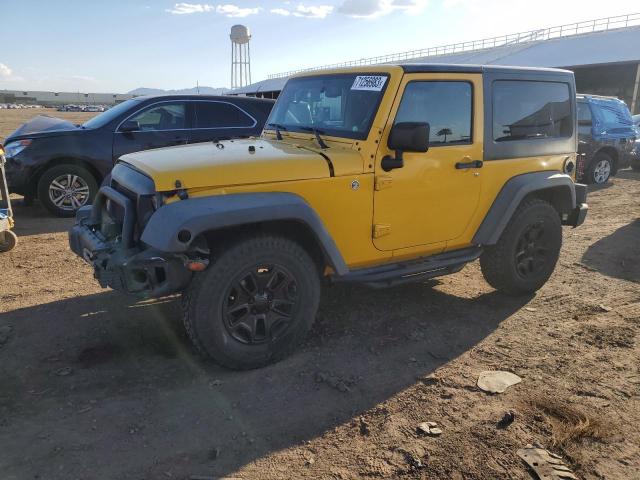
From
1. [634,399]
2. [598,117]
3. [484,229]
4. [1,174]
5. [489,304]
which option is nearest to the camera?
[634,399]

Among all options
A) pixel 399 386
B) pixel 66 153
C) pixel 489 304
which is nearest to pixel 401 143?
pixel 399 386

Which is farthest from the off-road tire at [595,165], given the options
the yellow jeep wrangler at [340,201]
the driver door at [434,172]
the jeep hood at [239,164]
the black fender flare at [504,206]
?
the jeep hood at [239,164]

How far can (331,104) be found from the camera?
400 cm

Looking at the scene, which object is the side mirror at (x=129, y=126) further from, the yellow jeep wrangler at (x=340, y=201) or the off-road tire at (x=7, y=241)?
the yellow jeep wrangler at (x=340, y=201)

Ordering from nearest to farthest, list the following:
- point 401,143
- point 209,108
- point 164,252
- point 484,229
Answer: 1. point 164,252
2. point 401,143
3. point 484,229
4. point 209,108

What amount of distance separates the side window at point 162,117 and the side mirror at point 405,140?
493 cm

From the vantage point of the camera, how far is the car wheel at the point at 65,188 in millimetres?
7234

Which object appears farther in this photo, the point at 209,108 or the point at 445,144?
the point at 209,108

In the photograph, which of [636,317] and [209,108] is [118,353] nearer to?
[636,317]

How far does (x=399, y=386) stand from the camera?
10.8 feet

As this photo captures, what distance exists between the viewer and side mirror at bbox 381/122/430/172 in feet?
11.0

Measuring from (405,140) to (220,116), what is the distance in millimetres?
5011

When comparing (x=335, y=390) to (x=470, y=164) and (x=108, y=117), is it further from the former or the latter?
(x=108, y=117)

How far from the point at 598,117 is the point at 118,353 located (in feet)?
36.9
